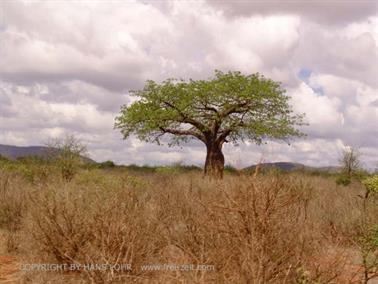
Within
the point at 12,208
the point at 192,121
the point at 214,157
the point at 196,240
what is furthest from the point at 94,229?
the point at 192,121

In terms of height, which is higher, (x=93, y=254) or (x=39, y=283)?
(x=93, y=254)

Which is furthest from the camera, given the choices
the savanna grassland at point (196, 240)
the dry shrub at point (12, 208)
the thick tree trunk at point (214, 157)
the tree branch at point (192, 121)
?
the tree branch at point (192, 121)

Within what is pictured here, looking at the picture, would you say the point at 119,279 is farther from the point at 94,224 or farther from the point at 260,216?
the point at 260,216

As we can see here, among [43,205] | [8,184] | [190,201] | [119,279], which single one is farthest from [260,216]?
[8,184]

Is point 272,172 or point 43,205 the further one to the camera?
point 43,205

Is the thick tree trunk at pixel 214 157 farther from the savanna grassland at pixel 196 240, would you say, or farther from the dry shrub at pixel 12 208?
the savanna grassland at pixel 196 240

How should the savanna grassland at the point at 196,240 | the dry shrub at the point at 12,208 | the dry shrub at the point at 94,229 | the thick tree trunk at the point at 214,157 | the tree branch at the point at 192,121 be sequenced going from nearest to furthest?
the savanna grassland at the point at 196,240 < the dry shrub at the point at 94,229 < the dry shrub at the point at 12,208 < the thick tree trunk at the point at 214,157 < the tree branch at the point at 192,121

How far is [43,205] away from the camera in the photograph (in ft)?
31.4

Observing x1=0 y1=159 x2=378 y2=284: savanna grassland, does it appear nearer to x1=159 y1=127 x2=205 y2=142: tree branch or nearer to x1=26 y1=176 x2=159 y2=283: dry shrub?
x1=26 y1=176 x2=159 y2=283: dry shrub

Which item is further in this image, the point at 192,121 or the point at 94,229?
the point at 192,121

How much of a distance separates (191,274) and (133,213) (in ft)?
6.68

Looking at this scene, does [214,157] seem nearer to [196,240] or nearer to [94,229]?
[94,229]

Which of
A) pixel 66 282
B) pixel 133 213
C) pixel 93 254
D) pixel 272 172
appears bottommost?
pixel 66 282

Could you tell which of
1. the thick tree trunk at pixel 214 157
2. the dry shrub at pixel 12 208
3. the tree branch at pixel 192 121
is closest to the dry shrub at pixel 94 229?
the dry shrub at pixel 12 208
